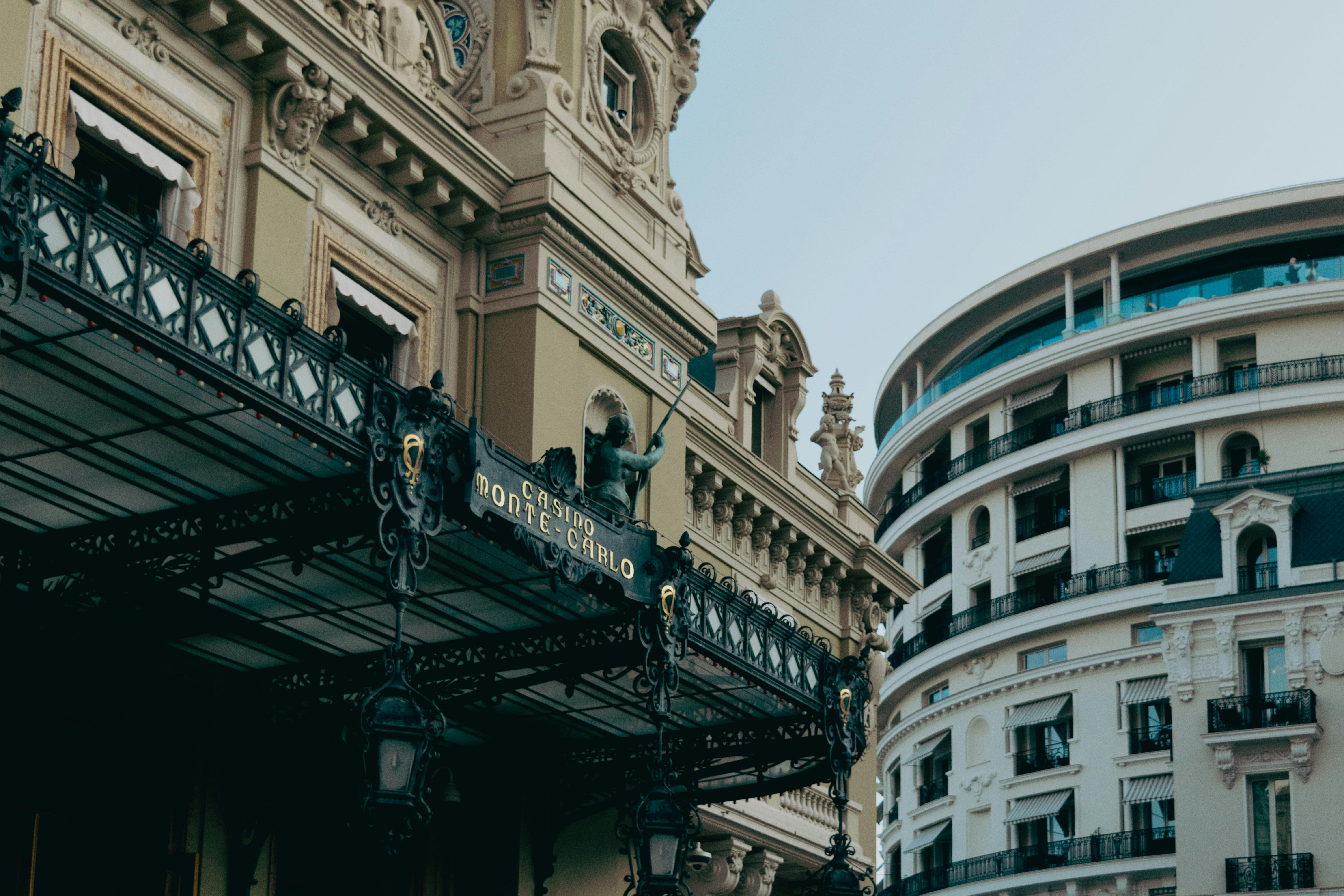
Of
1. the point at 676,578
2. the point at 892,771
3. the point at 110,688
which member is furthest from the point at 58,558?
the point at 892,771

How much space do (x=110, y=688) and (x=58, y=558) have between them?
76.8 inches

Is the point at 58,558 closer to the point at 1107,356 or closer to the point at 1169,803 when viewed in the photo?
the point at 1169,803

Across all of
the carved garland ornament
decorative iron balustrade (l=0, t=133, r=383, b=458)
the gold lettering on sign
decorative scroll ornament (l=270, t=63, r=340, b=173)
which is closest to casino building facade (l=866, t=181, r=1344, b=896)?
the carved garland ornament

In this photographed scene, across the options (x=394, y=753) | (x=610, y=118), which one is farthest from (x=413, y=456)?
(x=610, y=118)

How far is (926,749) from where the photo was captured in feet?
203

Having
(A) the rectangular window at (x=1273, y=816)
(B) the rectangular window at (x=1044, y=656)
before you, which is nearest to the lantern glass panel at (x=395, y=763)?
(A) the rectangular window at (x=1273, y=816)

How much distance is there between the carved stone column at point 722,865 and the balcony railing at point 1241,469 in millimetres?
34330

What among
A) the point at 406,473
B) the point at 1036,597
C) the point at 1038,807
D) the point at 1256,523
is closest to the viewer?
the point at 406,473

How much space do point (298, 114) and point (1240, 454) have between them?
43.7 metres

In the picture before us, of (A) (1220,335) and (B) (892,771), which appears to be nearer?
(A) (1220,335)

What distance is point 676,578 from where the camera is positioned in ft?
52.9

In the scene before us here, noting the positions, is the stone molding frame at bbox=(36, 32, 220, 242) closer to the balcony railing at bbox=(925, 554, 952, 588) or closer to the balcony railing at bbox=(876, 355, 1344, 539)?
the balcony railing at bbox=(876, 355, 1344, 539)

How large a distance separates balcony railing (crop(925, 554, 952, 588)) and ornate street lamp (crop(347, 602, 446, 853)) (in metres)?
51.5

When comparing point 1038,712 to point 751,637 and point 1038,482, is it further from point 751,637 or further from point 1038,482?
point 751,637
